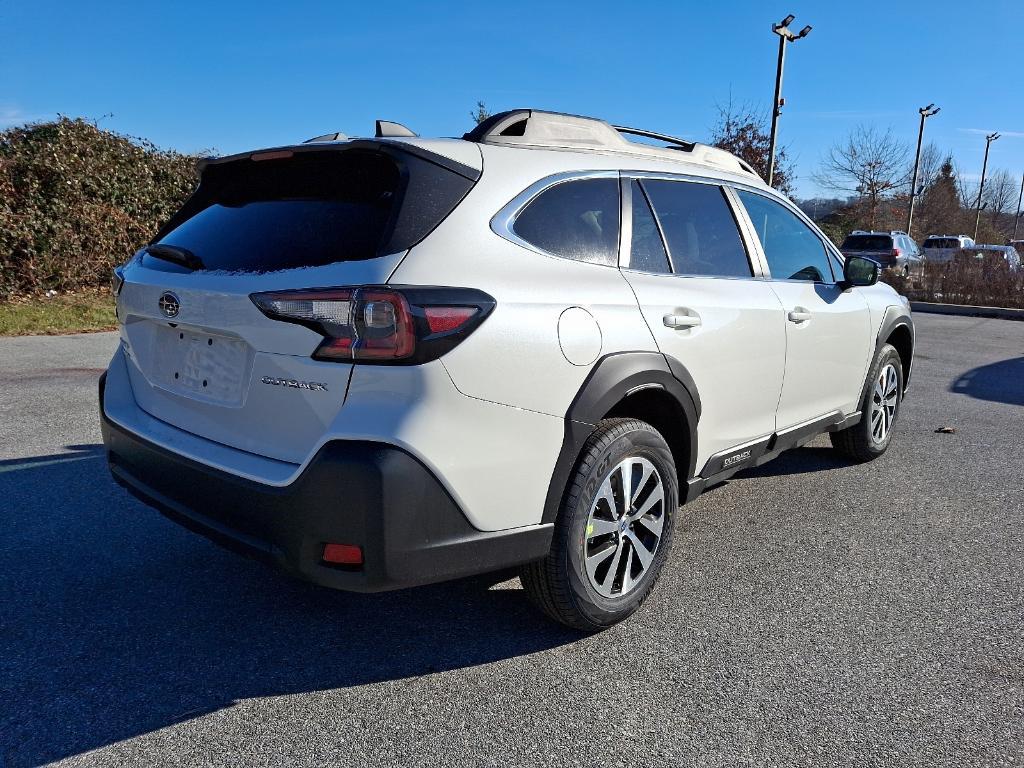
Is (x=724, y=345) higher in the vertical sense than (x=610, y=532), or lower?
higher

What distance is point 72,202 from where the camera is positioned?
12078mm

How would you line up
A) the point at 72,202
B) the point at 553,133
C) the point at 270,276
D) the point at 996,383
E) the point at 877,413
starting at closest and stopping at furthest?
1. the point at 270,276
2. the point at 553,133
3. the point at 877,413
4. the point at 996,383
5. the point at 72,202

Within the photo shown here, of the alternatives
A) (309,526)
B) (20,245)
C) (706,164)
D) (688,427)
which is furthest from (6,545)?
(20,245)

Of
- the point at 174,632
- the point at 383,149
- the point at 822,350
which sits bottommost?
the point at 174,632

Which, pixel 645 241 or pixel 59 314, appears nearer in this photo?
pixel 645 241

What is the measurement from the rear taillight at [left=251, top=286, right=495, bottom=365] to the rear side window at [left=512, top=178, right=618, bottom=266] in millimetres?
569

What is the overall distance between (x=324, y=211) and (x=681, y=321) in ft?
4.77

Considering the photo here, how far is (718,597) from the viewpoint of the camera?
3.33 m

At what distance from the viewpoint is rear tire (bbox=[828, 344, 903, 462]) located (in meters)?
5.13

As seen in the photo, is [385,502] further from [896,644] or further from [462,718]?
[896,644]

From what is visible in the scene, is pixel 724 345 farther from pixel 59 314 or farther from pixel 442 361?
pixel 59 314

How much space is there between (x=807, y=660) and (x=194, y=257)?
2.58 metres

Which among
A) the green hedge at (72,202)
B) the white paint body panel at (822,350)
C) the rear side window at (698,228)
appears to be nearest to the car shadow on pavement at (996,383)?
the white paint body panel at (822,350)

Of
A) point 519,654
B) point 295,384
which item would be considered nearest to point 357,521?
point 295,384
